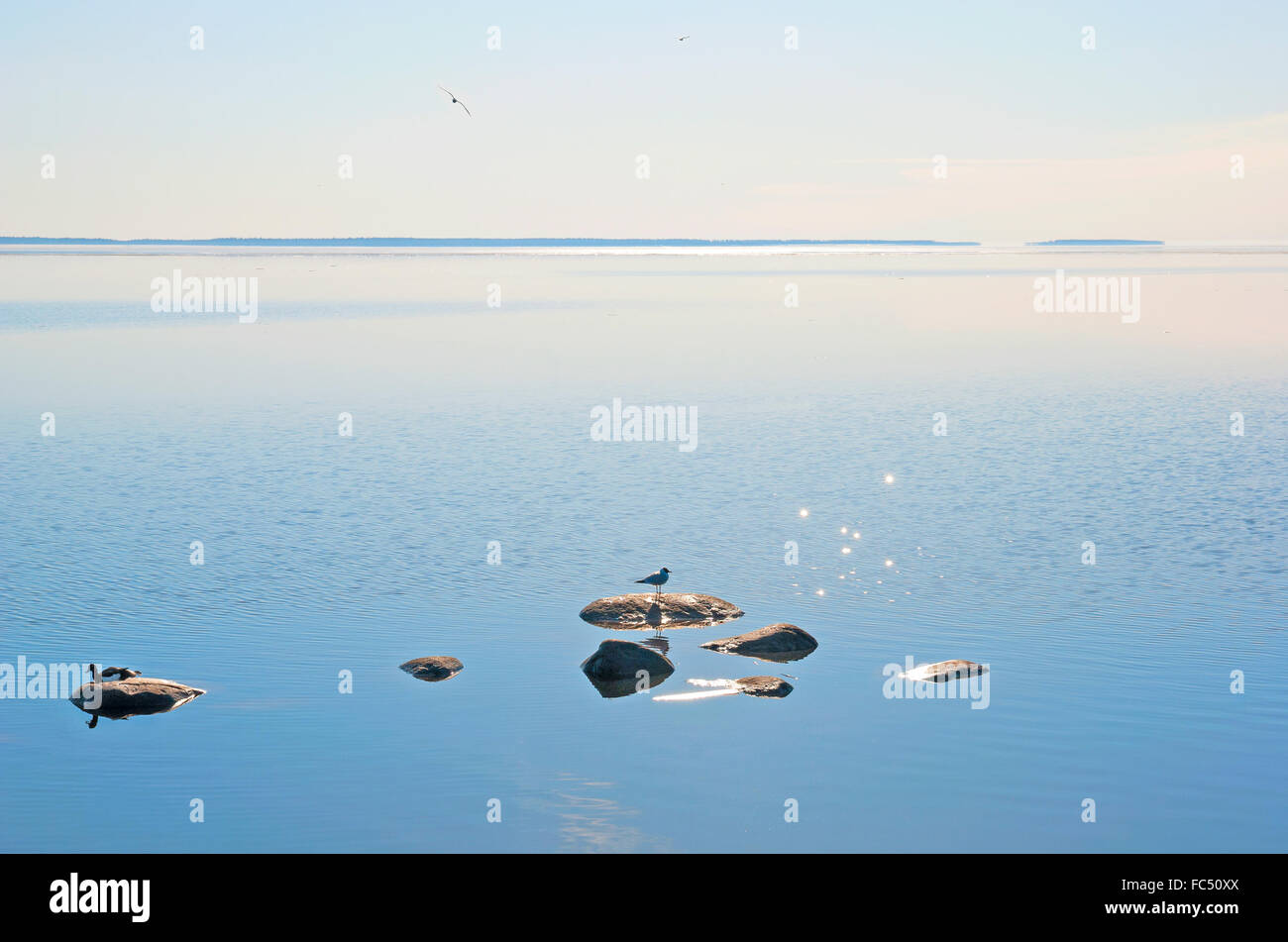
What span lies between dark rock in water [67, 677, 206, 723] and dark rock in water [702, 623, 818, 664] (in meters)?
9.34

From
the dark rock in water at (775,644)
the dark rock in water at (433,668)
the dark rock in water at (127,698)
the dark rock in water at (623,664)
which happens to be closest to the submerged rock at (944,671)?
the dark rock in water at (775,644)

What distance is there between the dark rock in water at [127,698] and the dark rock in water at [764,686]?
893 centimetres

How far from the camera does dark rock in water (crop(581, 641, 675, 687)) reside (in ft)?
70.9

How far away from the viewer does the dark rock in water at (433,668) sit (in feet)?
70.2

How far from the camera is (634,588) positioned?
26.3 metres

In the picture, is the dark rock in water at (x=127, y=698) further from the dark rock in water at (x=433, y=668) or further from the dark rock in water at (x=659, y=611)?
the dark rock in water at (x=659, y=611)

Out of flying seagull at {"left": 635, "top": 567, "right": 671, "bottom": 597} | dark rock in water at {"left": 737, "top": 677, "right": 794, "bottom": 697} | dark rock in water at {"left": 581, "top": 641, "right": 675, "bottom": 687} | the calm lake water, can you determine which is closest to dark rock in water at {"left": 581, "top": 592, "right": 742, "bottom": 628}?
flying seagull at {"left": 635, "top": 567, "right": 671, "bottom": 597}

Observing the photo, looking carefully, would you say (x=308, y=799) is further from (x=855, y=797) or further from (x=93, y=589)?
(x=93, y=589)

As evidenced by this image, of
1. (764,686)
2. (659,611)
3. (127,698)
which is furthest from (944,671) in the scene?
(127,698)

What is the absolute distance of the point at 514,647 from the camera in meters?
22.9

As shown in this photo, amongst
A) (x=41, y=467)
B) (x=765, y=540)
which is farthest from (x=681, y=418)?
(x=41, y=467)

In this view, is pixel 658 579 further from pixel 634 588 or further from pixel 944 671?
pixel 944 671

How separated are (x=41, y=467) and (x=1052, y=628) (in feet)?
98.3

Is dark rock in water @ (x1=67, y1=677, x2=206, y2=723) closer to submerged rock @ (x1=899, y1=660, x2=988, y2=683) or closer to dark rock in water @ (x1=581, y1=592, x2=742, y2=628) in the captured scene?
dark rock in water @ (x1=581, y1=592, x2=742, y2=628)
